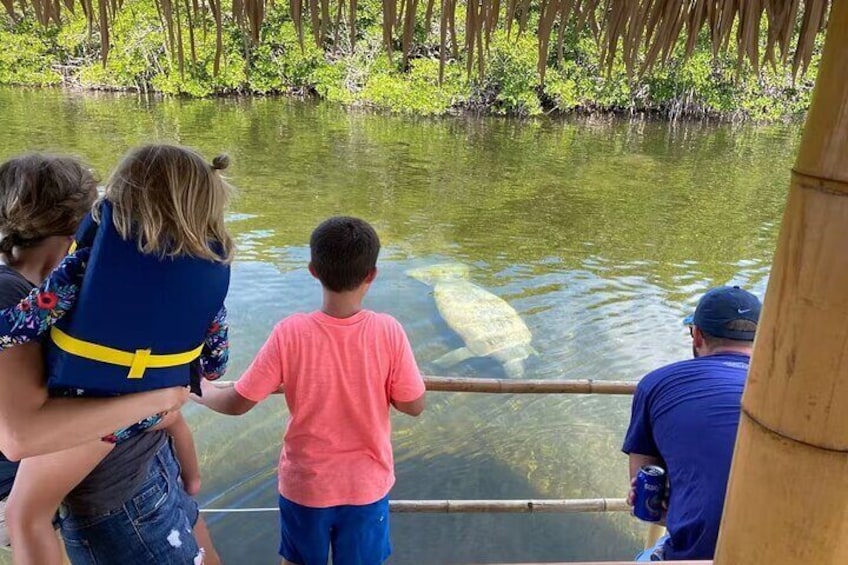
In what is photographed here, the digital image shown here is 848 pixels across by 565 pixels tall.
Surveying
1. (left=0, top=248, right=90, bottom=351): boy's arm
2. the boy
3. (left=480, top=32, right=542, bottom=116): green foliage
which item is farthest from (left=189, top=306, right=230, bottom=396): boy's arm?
(left=480, top=32, right=542, bottom=116): green foliage

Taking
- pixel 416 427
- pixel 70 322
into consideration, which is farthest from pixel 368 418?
pixel 416 427

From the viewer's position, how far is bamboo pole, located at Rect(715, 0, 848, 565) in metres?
0.72

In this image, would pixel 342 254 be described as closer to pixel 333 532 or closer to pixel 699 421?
pixel 333 532

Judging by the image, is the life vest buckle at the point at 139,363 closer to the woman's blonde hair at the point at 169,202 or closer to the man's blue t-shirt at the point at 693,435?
the woman's blonde hair at the point at 169,202

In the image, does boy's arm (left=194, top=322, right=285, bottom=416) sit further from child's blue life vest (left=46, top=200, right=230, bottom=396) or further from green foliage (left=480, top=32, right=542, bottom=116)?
green foliage (left=480, top=32, right=542, bottom=116)

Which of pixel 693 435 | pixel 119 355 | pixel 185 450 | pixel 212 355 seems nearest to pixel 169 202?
pixel 119 355

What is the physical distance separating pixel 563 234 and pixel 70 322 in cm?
914

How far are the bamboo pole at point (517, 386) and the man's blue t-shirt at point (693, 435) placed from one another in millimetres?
590

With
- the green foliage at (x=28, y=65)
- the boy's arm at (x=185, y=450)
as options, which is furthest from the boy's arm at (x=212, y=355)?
the green foliage at (x=28, y=65)

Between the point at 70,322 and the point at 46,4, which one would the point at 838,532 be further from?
the point at 46,4

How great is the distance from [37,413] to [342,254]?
0.74m

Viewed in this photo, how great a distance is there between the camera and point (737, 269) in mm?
8742

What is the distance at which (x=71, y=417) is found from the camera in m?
1.20

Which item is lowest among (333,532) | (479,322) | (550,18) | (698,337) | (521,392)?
(479,322)
